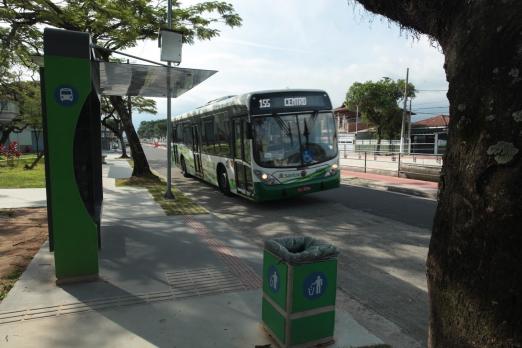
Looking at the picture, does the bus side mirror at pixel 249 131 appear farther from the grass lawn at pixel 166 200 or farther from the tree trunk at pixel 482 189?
the tree trunk at pixel 482 189

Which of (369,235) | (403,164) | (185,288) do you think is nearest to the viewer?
(185,288)

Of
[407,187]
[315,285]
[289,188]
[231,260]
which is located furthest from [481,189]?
[407,187]

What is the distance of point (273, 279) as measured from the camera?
3379mm

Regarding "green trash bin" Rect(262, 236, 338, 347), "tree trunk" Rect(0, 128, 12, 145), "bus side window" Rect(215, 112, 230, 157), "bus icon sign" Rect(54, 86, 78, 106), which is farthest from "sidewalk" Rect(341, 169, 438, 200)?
"tree trunk" Rect(0, 128, 12, 145)

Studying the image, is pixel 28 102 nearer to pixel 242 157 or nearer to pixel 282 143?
pixel 242 157

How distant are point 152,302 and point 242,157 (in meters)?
6.29

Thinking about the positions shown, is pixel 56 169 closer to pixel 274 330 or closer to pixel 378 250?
pixel 274 330

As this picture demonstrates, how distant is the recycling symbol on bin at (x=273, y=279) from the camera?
3307mm

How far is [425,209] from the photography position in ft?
33.2

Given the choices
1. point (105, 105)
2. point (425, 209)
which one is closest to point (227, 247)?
point (425, 209)

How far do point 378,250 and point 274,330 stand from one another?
11.8 feet

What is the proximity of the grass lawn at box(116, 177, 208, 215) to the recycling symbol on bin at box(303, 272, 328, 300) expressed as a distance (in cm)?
632

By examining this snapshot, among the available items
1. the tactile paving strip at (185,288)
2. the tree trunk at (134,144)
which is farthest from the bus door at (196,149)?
the tactile paving strip at (185,288)

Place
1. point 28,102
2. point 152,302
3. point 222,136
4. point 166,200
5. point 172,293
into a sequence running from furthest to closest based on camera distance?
point 28,102, point 222,136, point 166,200, point 172,293, point 152,302
